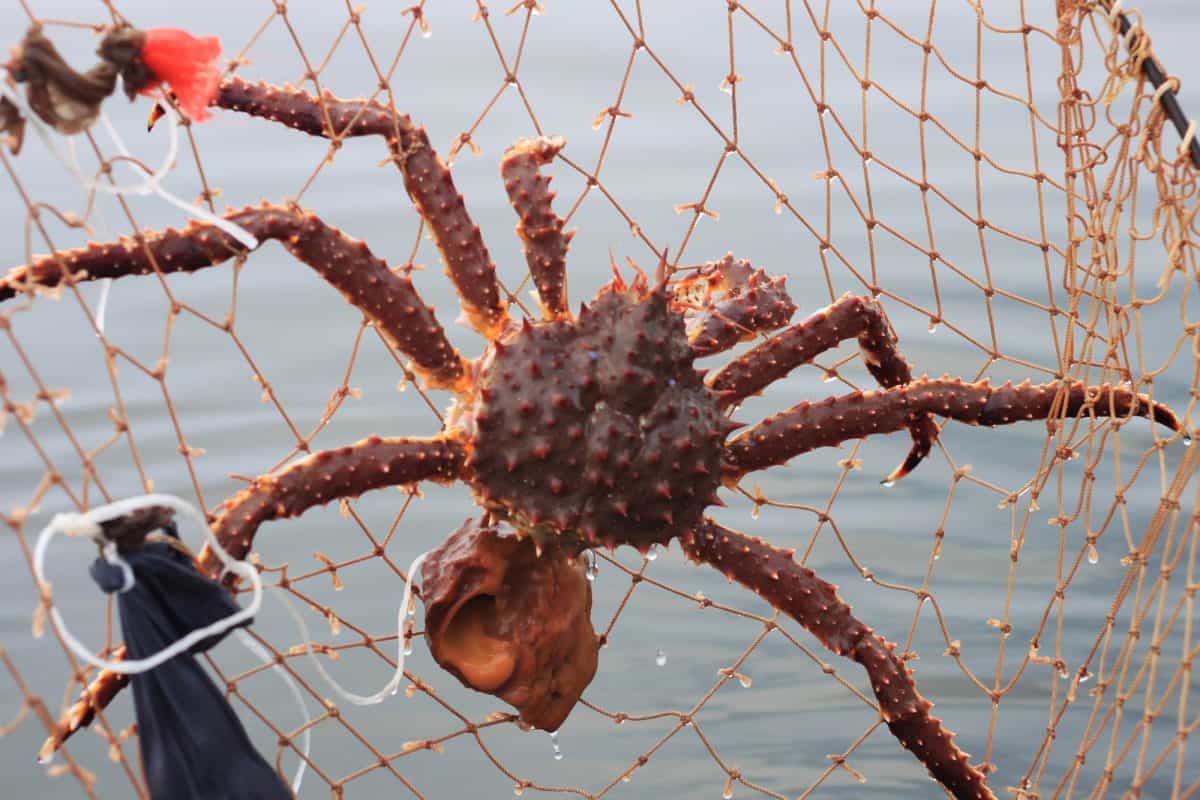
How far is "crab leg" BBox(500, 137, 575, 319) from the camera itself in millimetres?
2283

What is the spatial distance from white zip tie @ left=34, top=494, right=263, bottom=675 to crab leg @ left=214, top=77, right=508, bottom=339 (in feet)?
2.16

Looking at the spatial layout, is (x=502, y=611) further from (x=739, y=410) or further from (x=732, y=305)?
(x=739, y=410)

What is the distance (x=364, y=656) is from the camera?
3.52 m

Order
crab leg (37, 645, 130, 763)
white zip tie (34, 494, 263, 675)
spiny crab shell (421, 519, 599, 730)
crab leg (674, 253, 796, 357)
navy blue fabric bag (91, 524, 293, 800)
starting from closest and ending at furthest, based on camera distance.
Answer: white zip tie (34, 494, 263, 675), navy blue fabric bag (91, 524, 293, 800), crab leg (37, 645, 130, 763), spiny crab shell (421, 519, 599, 730), crab leg (674, 253, 796, 357)

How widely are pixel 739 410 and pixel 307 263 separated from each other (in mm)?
1724

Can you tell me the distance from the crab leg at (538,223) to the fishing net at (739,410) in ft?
0.69

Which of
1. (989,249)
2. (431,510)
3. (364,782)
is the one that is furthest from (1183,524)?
(364,782)

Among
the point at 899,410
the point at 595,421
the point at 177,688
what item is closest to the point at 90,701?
the point at 177,688

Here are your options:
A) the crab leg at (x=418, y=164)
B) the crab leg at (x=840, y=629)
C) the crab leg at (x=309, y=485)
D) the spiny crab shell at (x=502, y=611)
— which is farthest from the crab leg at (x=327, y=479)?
the crab leg at (x=840, y=629)

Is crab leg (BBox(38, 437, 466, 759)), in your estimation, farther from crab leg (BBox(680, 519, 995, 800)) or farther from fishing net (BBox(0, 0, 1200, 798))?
crab leg (BBox(680, 519, 995, 800))

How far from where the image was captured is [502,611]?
2.30 metres

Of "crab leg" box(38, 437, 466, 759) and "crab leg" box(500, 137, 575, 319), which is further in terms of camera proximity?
"crab leg" box(500, 137, 575, 319)

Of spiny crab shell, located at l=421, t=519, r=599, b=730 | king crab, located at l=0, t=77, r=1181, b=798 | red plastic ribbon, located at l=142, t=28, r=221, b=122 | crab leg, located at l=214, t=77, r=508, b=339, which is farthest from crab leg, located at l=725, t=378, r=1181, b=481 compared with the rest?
red plastic ribbon, located at l=142, t=28, r=221, b=122

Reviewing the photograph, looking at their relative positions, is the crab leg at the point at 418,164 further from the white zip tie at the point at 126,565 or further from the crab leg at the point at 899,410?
the white zip tie at the point at 126,565
